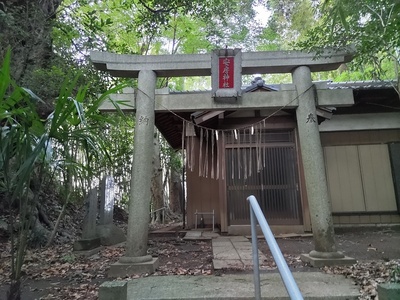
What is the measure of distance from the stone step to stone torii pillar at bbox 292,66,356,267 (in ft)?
2.40

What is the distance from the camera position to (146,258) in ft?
15.6

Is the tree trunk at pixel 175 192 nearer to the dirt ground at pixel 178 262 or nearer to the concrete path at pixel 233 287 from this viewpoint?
the dirt ground at pixel 178 262

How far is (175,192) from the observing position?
59.4 ft

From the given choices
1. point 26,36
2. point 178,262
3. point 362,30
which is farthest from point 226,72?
point 26,36

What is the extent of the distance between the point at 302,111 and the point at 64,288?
184 inches

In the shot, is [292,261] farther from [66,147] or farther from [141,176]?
[66,147]

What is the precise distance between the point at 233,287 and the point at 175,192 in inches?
581

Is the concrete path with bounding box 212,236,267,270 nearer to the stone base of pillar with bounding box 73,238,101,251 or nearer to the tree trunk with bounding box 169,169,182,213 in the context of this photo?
the stone base of pillar with bounding box 73,238,101,251

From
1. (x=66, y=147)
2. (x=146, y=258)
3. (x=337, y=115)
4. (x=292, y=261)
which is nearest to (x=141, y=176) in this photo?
(x=146, y=258)

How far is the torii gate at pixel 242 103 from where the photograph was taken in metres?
4.88

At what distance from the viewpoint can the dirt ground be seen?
3971 millimetres

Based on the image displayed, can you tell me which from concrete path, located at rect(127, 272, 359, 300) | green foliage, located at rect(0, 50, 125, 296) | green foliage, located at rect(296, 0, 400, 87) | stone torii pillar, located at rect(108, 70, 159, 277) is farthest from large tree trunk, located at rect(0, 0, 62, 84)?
green foliage, located at rect(296, 0, 400, 87)

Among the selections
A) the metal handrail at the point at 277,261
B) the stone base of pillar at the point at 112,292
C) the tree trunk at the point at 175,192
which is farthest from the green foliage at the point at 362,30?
the tree trunk at the point at 175,192

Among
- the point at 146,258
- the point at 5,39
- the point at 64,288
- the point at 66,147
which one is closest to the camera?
the point at 66,147
